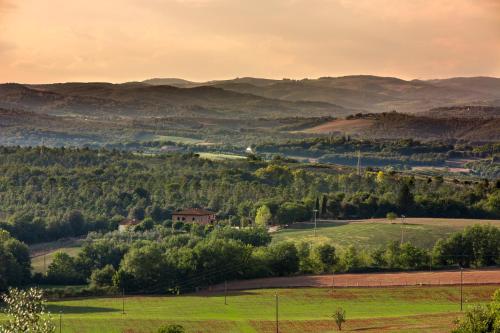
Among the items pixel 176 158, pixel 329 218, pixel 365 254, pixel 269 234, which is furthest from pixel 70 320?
pixel 176 158

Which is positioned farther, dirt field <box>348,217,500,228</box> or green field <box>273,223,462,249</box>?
dirt field <box>348,217,500,228</box>

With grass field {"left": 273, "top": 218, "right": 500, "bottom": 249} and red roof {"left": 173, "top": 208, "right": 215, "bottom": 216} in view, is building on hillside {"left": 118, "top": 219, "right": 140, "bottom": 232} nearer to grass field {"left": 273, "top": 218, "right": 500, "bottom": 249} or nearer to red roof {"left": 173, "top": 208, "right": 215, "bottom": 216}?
red roof {"left": 173, "top": 208, "right": 215, "bottom": 216}

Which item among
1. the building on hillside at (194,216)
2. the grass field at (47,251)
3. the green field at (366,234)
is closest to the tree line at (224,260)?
the grass field at (47,251)

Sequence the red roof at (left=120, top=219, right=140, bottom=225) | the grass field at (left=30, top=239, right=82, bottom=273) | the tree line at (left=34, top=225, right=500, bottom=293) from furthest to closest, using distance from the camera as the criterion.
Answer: the red roof at (left=120, top=219, right=140, bottom=225) < the grass field at (left=30, top=239, right=82, bottom=273) < the tree line at (left=34, top=225, right=500, bottom=293)

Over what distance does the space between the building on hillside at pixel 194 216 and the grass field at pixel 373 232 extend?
27.1 feet

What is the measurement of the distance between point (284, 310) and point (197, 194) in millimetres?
46046

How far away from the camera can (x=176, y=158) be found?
12800 centimetres

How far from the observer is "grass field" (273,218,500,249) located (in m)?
77.9

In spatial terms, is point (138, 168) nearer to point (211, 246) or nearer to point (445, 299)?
point (211, 246)

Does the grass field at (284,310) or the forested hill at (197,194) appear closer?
the grass field at (284,310)

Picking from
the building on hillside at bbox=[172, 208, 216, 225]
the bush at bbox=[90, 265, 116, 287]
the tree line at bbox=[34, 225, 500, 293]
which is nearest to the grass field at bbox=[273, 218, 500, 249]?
the tree line at bbox=[34, 225, 500, 293]

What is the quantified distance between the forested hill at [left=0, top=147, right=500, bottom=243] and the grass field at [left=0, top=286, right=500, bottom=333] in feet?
82.8

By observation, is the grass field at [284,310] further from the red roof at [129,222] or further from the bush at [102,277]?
the red roof at [129,222]

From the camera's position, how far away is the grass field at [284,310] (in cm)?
5056
